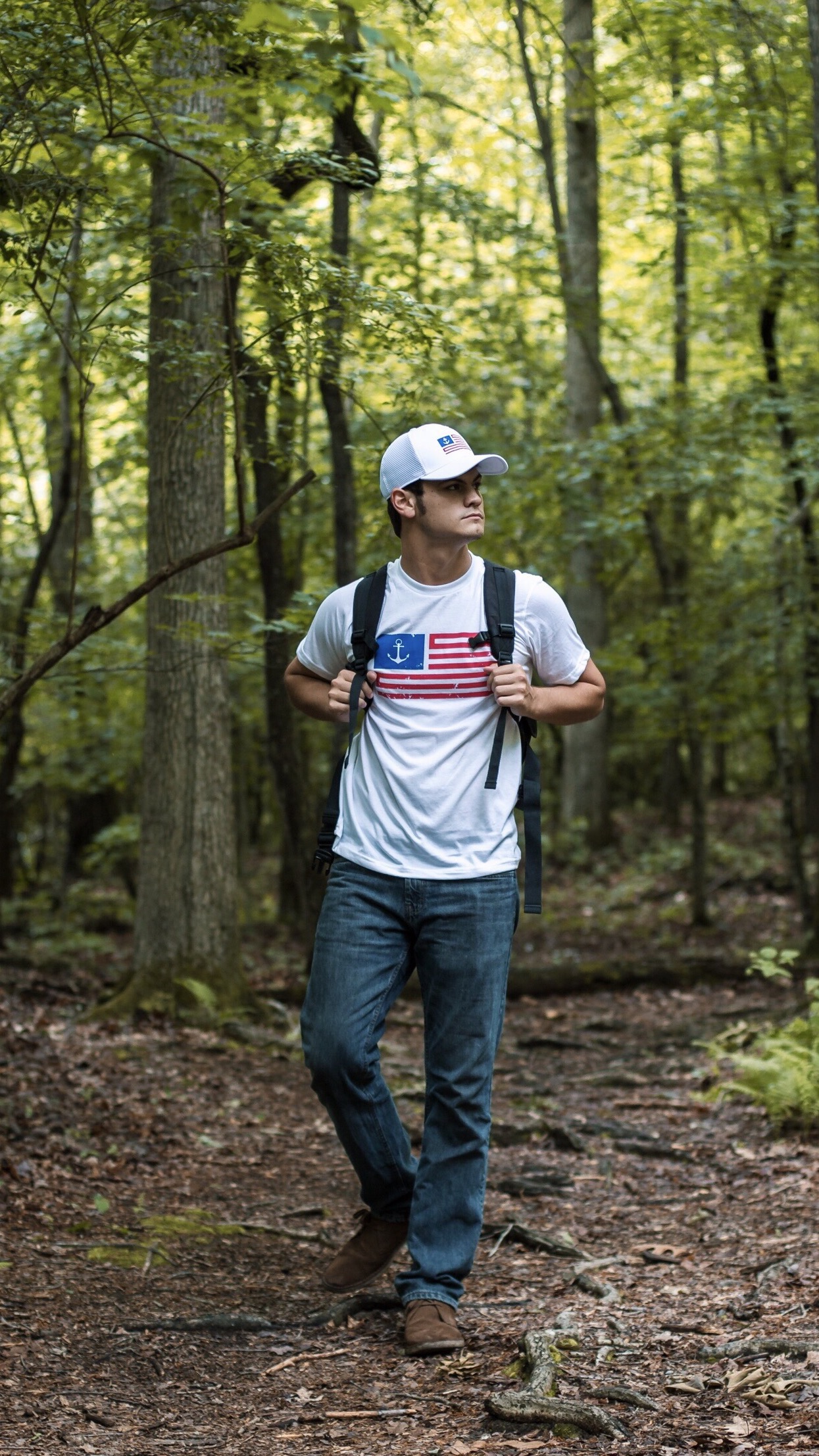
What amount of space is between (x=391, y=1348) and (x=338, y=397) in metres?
6.77

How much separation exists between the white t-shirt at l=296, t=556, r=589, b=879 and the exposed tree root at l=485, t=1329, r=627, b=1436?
1.26 meters

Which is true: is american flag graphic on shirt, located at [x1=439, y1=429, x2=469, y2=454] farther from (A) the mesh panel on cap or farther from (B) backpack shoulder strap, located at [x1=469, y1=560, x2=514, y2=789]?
(B) backpack shoulder strap, located at [x1=469, y1=560, x2=514, y2=789]

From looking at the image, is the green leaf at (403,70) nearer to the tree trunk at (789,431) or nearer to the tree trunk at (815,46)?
the tree trunk at (815,46)

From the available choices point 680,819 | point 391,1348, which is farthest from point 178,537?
point 680,819

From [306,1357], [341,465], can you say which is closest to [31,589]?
[341,465]

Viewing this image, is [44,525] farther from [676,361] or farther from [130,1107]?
[130,1107]

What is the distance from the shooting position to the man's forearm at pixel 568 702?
355cm

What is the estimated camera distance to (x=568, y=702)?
3.61 meters

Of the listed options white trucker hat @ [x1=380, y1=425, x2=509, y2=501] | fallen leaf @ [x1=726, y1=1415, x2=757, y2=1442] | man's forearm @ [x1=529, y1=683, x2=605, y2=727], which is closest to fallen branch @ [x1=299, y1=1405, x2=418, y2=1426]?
fallen leaf @ [x1=726, y1=1415, x2=757, y2=1442]

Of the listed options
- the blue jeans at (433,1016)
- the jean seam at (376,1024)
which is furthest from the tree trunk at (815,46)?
the jean seam at (376,1024)

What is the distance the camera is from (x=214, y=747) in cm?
820

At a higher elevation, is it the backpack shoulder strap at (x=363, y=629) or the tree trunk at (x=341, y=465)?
the tree trunk at (x=341, y=465)

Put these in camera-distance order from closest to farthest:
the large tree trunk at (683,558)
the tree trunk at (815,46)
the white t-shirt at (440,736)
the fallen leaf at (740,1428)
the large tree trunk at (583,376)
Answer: the fallen leaf at (740,1428) < the white t-shirt at (440,736) < the tree trunk at (815,46) < the large tree trunk at (683,558) < the large tree trunk at (583,376)

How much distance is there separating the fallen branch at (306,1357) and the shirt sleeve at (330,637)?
1928 millimetres
